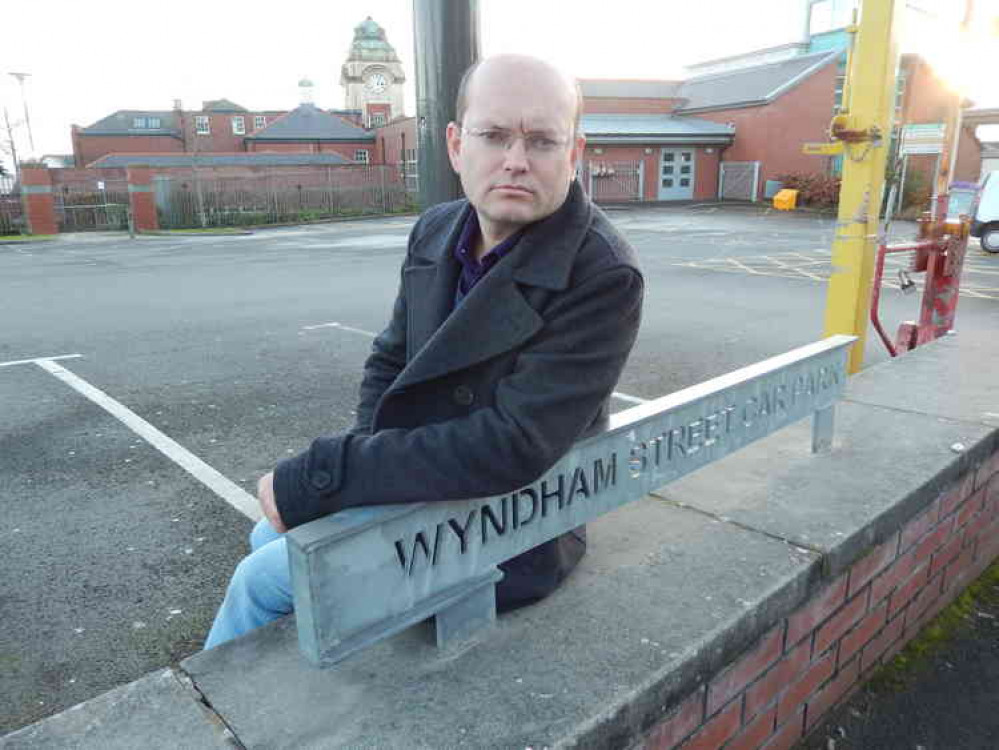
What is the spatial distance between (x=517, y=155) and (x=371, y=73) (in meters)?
83.4

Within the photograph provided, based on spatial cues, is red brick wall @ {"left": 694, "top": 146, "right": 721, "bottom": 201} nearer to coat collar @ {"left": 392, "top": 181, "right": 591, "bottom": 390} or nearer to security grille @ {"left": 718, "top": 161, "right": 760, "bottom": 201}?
security grille @ {"left": 718, "top": 161, "right": 760, "bottom": 201}

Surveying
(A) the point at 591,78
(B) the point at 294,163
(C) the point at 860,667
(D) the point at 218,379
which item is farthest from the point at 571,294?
(B) the point at 294,163

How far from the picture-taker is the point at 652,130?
37.5m

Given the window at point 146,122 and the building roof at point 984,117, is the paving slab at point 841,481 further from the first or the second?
the window at point 146,122

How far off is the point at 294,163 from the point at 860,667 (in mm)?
51165

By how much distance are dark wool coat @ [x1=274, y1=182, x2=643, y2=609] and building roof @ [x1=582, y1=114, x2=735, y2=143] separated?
1363 inches

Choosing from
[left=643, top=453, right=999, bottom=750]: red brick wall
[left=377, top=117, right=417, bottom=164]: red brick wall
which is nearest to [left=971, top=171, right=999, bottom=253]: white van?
[left=643, top=453, right=999, bottom=750]: red brick wall

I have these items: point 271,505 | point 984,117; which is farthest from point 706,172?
→ point 271,505

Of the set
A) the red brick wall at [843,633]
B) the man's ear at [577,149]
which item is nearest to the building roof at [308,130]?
the red brick wall at [843,633]

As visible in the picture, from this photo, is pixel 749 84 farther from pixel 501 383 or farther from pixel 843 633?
pixel 501 383

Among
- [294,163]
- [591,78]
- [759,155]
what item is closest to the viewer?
[759,155]

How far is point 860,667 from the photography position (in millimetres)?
2328

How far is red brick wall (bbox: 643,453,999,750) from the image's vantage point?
1.77m

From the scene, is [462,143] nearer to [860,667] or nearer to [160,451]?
[860,667]
